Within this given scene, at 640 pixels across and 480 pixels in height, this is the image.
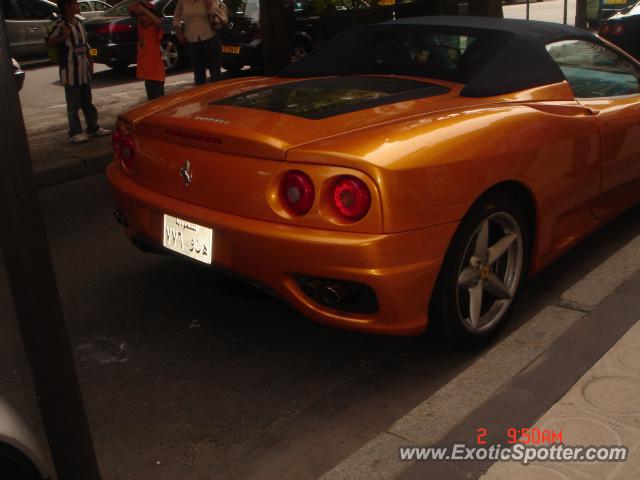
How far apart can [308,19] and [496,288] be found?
36.8ft

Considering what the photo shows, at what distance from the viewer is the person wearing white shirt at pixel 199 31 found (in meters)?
9.48

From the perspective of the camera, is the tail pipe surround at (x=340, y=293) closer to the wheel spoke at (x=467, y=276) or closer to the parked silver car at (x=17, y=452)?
the wheel spoke at (x=467, y=276)

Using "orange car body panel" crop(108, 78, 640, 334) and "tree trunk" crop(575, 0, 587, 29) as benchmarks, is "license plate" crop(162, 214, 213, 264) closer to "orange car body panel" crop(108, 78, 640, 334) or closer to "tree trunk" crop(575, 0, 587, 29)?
"orange car body panel" crop(108, 78, 640, 334)

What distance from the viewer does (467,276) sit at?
3.45 m

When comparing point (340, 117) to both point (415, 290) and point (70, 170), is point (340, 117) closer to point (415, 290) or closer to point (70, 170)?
point (415, 290)

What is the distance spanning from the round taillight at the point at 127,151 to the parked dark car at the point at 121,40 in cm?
1035

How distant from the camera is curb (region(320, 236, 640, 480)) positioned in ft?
9.17

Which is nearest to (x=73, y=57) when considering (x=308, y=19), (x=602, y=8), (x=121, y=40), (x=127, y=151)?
(x=127, y=151)

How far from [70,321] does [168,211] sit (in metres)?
1.06

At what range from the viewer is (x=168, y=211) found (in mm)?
3514

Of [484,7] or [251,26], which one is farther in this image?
[251,26]

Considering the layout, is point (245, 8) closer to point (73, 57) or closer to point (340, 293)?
point (73, 57)

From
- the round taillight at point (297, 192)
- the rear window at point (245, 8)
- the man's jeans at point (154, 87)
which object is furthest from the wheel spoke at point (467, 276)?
the rear window at point (245, 8)

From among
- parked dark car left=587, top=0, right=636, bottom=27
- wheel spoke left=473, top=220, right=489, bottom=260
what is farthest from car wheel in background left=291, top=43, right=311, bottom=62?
wheel spoke left=473, top=220, right=489, bottom=260
